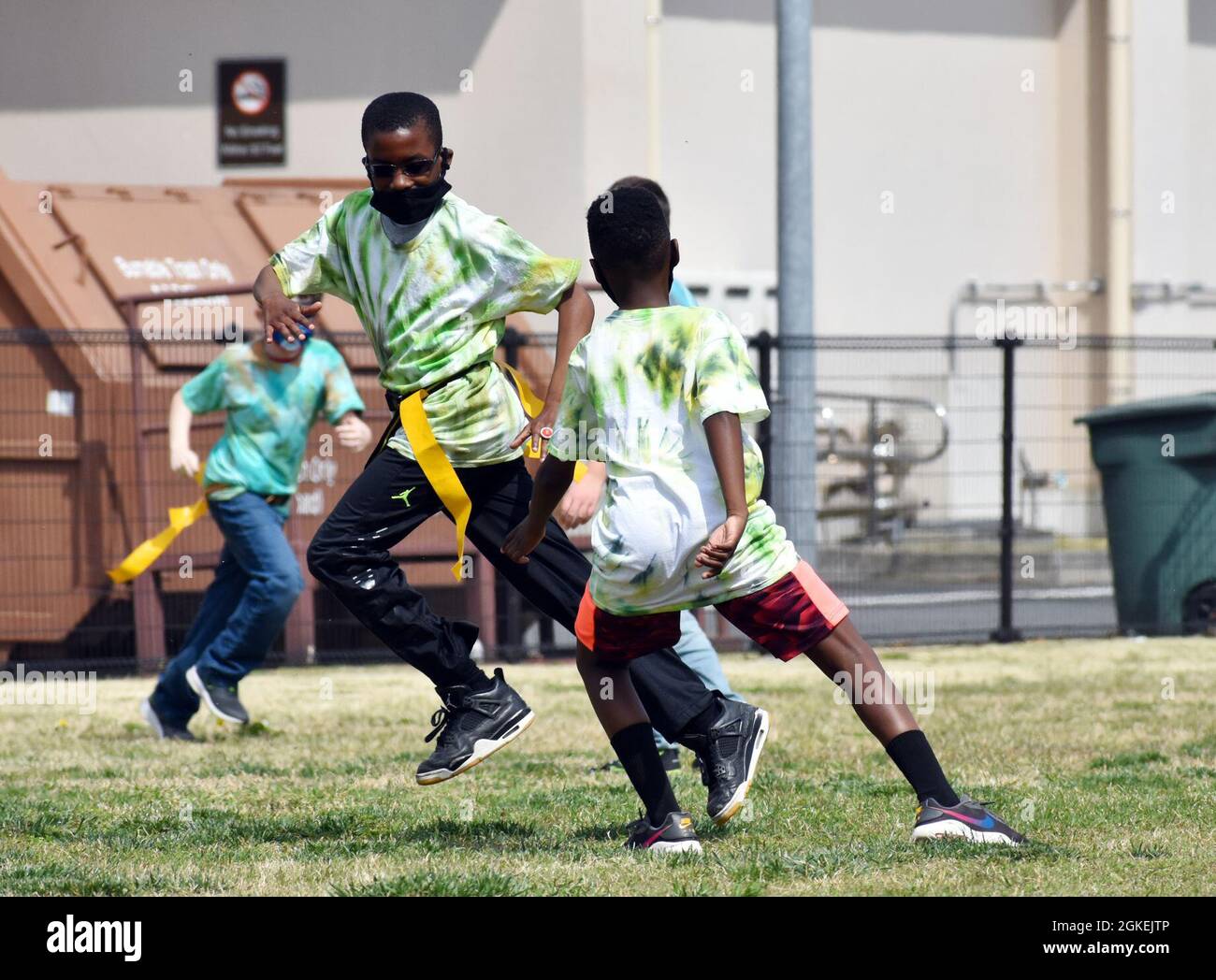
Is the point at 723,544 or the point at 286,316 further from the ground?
the point at 286,316

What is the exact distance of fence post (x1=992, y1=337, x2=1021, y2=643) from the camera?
37.7 ft

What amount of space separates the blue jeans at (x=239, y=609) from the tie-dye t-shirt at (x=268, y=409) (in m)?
0.12

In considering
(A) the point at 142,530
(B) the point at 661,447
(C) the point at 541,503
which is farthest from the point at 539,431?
(A) the point at 142,530

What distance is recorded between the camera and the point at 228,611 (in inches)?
306

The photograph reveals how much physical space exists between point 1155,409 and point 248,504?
620 cm

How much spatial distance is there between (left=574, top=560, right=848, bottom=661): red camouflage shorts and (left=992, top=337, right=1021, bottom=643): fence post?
739 centimetres

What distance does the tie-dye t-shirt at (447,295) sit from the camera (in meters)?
4.65

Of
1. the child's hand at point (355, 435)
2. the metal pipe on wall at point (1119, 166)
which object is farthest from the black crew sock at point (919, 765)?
the metal pipe on wall at point (1119, 166)

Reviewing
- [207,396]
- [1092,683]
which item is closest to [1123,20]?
[1092,683]

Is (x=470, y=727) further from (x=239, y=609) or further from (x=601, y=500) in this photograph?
(x=239, y=609)

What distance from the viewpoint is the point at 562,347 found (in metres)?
4.76

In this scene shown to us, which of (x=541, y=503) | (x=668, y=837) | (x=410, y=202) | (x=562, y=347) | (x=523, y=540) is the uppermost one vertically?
(x=410, y=202)

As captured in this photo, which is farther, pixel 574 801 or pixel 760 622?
pixel 574 801

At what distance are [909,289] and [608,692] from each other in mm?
16109
